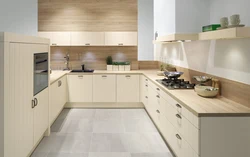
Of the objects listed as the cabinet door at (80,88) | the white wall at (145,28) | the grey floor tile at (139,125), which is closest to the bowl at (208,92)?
the grey floor tile at (139,125)

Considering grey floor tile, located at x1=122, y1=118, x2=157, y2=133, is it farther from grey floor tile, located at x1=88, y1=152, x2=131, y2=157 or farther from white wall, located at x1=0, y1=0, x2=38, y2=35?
white wall, located at x1=0, y1=0, x2=38, y2=35

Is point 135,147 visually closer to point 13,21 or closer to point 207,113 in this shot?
point 207,113

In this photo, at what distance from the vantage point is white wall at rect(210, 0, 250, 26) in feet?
9.65

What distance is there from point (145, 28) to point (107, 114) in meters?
2.62

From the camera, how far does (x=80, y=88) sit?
6629 millimetres

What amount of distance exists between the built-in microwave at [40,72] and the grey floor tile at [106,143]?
44.8 inches

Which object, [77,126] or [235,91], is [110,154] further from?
[235,91]

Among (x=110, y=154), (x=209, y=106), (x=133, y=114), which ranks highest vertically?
(x=209, y=106)

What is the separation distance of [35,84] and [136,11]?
4.03 metres

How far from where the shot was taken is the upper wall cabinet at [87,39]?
6.94 m

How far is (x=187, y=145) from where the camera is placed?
2.91 m

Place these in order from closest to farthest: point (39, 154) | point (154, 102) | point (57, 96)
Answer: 1. point (39, 154)
2. point (154, 102)
3. point (57, 96)

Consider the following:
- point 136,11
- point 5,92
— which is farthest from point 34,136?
point 136,11

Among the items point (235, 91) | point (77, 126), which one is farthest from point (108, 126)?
point (235, 91)
